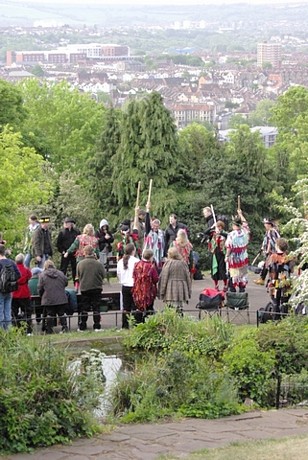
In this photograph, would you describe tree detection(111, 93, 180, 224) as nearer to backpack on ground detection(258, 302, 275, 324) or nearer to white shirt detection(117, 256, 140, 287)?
backpack on ground detection(258, 302, 275, 324)

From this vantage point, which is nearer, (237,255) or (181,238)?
(181,238)

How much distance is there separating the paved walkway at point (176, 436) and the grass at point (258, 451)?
156 millimetres

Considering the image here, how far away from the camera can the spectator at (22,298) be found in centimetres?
1806

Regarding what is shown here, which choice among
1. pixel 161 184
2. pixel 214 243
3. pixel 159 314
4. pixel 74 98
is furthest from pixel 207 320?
pixel 74 98

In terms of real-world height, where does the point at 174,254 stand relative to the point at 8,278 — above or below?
above

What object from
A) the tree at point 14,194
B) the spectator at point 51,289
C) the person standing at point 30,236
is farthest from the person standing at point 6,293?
the tree at point 14,194

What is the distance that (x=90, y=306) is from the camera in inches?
750

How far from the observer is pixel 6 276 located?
17156 mm

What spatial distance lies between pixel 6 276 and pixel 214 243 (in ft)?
17.3

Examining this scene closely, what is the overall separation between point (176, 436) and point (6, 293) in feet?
18.5

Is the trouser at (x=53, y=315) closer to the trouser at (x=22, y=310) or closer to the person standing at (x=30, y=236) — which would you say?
the trouser at (x=22, y=310)

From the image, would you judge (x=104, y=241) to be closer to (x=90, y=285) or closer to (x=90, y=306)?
(x=90, y=306)

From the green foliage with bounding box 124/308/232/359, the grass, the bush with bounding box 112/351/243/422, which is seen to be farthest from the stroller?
the grass

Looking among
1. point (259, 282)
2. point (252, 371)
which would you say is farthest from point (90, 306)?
point (252, 371)
